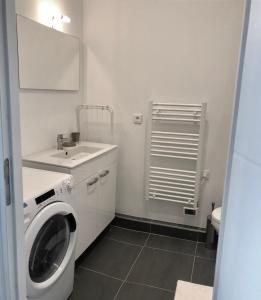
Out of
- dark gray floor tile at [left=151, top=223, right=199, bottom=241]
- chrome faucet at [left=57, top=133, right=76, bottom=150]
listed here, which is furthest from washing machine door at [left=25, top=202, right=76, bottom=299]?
dark gray floor tile at [left=151, top=223, right=199, bottom=241]

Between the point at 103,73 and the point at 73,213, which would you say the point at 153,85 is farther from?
the point at 73,213

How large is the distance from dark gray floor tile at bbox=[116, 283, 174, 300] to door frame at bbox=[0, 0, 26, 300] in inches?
43.0

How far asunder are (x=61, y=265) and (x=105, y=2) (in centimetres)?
235

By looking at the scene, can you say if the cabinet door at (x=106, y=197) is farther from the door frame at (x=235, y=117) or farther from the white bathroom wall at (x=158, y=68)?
the door frame at (x=235, y=117)

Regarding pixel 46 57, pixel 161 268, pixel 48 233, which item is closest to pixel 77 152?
pixel 46 57

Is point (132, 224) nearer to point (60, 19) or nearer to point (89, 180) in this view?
point (89, 180)

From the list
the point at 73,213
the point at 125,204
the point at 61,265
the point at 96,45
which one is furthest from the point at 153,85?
the point at 61,265

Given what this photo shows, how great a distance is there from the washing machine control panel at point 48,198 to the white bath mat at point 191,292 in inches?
33.5

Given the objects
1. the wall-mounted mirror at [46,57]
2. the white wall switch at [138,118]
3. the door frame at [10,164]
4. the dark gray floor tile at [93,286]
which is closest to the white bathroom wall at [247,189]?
the door frame at [10,164]

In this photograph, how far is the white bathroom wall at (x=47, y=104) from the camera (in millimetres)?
2092

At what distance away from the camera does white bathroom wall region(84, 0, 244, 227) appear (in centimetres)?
241

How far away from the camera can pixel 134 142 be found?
2.81m

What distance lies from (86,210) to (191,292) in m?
1.01

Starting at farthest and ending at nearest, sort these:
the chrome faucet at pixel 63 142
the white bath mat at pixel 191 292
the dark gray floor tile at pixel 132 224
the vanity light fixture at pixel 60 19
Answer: the dark gray floor tile at pixel 132 224 → the chrome faucet at pixel 63 142 → the vanity light fixture at pixel 60 19 → the white bath mat at pixel 191 292
